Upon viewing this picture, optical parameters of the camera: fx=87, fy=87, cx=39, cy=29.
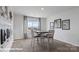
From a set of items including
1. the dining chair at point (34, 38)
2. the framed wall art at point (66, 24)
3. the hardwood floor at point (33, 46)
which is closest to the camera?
the hardwood floor at point (33, 46)

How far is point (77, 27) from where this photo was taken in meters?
3.43

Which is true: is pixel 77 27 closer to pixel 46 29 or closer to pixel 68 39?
pixel 68 39

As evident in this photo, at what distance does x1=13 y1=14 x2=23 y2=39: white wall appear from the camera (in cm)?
238

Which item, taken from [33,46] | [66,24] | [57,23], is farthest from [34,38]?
[66,24]

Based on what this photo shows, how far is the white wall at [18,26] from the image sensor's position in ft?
7.81

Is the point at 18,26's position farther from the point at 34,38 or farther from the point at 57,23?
the point at 57,23

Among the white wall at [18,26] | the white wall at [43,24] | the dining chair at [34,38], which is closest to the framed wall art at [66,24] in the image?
the white wall at [43,24]

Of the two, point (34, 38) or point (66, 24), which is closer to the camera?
point (34, 38)

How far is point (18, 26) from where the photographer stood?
8.13ft

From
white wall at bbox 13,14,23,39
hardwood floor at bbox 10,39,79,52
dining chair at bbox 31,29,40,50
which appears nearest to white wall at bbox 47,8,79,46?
hardwood floor at bbox 10,39,79,52

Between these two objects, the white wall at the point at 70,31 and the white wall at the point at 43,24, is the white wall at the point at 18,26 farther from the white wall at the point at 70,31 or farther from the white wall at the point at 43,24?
the white wall at the point at 70,31

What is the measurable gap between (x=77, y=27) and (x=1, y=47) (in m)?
2.88

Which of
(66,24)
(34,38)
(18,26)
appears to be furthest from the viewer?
(66,24)

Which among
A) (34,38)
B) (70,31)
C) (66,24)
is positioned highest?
(66,24)
